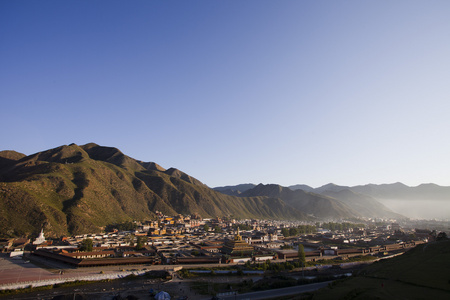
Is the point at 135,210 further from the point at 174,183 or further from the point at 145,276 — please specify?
the point at 145,276

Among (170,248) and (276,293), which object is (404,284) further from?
(170,248)

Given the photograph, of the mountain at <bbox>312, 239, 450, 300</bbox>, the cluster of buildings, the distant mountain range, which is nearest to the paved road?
the mountain at <bbox>312, 239, 450, 300</bbox>

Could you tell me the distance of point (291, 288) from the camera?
117 feet

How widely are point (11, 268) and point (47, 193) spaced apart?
1897 inches

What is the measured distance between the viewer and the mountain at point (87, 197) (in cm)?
6956

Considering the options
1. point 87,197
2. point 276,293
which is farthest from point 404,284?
point 87,197

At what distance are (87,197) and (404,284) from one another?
3479 inches

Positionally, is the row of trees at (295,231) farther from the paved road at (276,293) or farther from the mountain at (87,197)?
the paved road at (276,293)

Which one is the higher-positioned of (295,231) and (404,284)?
(404,284)

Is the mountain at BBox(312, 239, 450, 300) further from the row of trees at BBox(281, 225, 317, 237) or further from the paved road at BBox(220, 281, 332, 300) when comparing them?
the row of trees at BBox(281, 225, 317, 237)

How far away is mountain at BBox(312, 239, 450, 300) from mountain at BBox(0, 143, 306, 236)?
Result: 6712 centimetres

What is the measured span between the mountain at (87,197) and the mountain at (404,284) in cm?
6712

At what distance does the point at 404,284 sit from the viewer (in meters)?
27.3

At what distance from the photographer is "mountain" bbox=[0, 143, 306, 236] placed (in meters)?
69.6
